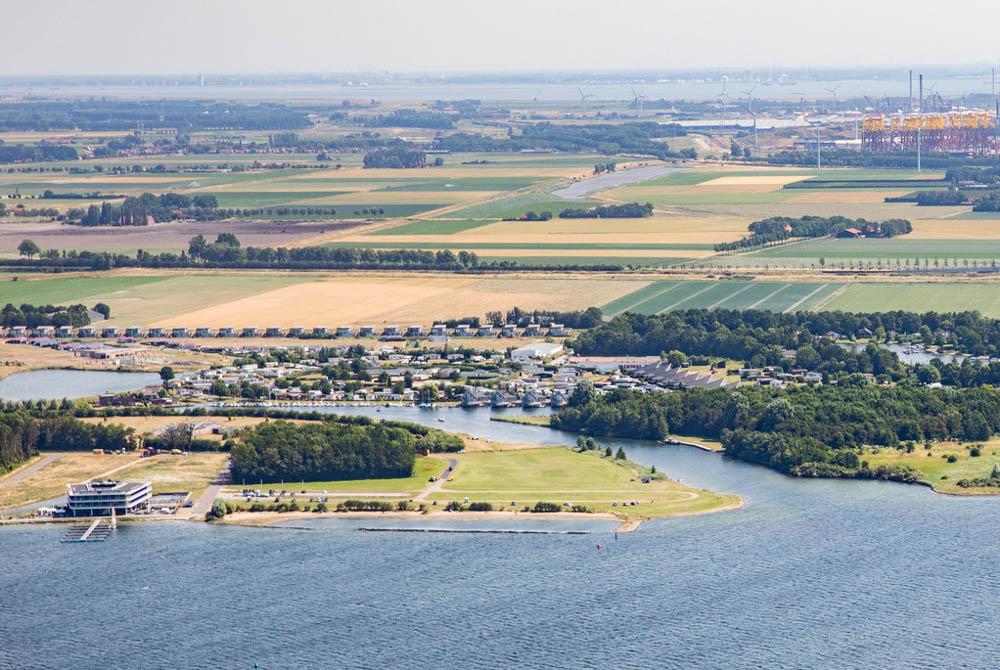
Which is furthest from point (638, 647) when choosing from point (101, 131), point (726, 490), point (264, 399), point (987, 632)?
point (101, 131)

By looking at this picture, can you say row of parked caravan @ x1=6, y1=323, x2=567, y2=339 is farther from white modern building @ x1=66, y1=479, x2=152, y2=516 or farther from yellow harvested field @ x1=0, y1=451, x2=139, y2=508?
white modern building @ x1=66, y1=479, x2=152, y2=516

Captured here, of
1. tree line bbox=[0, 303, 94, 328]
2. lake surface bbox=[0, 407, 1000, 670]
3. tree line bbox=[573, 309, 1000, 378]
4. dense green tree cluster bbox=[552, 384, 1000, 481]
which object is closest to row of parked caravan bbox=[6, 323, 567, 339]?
tree line bbox=[0, 303, 94, 328]

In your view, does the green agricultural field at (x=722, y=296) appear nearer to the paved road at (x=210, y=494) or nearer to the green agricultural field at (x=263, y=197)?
the paved road at (x=210, y=494)

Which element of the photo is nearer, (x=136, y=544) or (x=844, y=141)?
(x=136, y=544)

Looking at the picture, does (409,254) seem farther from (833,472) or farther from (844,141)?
(844,141)

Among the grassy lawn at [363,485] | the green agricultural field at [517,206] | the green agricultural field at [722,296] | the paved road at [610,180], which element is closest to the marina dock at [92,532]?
the grassy lawn at [363,485]

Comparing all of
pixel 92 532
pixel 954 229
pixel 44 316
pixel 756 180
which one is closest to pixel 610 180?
pixel 756 180

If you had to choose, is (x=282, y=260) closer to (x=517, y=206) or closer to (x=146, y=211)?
(x=146, y=211)
